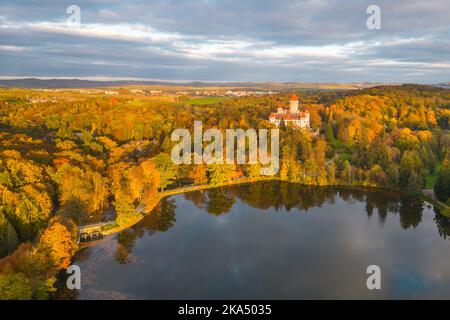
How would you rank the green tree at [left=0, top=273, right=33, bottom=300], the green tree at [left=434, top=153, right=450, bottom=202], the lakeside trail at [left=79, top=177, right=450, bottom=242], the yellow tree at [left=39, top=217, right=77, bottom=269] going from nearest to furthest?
the green tree at [left=0, top=273, right=33, bottom=300], the yellow tree at [left=39, top=217, right=77, bottom=269], the lakeside trail at [left=79, top=177, right=450, bottom=242], the green tree at [left=434, top=153, right=450, bottom=202]

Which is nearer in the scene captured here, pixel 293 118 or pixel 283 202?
pixel 283 202

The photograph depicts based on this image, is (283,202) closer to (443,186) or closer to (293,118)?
(443,186)

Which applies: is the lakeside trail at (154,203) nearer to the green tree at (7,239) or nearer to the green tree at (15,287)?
the green tree at (7,239)

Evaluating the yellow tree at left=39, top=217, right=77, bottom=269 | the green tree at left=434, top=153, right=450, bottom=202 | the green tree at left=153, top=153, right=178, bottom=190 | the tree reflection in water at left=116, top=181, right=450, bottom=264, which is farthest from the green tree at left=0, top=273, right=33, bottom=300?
the green tree at left=434, top=153, right=450, bottom=202

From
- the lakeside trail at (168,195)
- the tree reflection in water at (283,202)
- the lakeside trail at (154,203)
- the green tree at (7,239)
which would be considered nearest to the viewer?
the green tree at (7,239)

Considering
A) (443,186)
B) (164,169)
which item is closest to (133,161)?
(164,169)

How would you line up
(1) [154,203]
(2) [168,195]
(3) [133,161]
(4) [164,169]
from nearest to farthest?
1. (1) [154,203]
2. (2) [168,195]
3. (4) [164,169]
4. (3) [133,161]

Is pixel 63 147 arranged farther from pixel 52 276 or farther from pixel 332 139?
pixel 332 139

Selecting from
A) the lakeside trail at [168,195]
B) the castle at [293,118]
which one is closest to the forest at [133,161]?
the lakeside trail at [168,195]

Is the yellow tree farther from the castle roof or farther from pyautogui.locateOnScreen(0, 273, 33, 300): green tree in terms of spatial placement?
the castle roof
